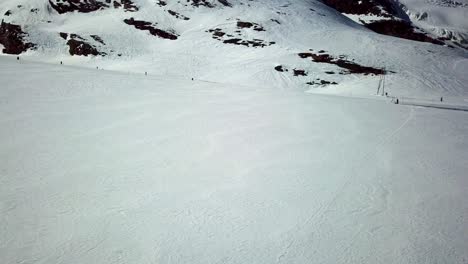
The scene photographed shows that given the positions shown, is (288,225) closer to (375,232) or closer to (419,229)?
(375,232)

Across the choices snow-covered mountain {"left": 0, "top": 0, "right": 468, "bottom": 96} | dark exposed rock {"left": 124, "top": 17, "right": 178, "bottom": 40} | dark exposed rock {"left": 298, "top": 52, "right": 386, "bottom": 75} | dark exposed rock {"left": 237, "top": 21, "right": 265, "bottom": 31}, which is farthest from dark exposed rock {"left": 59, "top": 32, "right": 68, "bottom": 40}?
dark exposed rock {"left": 298, "top": 52, "right": 386, "bottom": 75}

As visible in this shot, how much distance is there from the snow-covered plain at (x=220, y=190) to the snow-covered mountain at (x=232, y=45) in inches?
734

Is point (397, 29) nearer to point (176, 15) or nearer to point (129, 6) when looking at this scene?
point (176, 15)

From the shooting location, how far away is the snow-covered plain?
12.5 ft

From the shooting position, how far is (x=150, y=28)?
4753 cm

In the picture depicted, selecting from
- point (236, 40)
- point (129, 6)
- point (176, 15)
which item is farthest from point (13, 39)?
point (236, 40)

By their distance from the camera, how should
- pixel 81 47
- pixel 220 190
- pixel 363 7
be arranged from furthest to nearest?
pixel 363 7 → pixel 81 47 → pixel 220 190

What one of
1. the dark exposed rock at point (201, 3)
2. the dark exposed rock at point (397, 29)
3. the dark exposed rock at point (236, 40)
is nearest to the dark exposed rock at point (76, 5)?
the dark exposed rock at point (201, 3)

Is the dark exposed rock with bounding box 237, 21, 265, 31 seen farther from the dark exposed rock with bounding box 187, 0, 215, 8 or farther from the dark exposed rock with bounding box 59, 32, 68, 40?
the dark exposed rock with bounding box 59, 32, 68, 40

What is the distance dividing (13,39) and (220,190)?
161 ft

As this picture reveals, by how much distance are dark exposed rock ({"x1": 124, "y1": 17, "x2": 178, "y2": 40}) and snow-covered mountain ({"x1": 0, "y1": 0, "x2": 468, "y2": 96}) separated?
0.16 meters

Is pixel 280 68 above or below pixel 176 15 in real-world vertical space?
below

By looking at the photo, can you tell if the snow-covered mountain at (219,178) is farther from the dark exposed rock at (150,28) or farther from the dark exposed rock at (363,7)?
the dark exposed rock at (363,7)

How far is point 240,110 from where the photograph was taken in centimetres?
1291
